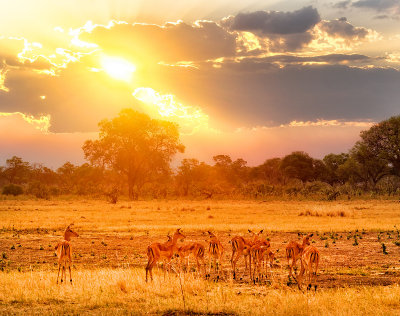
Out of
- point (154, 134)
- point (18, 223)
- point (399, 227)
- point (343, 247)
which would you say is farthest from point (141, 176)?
point (343, 247)

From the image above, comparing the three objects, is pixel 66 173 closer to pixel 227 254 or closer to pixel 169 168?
pixel 169 168

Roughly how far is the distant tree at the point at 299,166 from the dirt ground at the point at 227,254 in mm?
86875

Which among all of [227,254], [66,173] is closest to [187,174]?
[66,173]

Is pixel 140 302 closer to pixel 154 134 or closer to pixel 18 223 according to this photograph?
pixel 18 223

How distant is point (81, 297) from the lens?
14641 mm

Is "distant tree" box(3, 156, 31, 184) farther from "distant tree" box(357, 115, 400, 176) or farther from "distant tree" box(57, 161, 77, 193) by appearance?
"distant tree" box(357, 115, 400, 176)

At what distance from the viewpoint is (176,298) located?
47.2ft

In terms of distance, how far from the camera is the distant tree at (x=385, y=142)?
93.4m

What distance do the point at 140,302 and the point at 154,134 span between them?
82812mm

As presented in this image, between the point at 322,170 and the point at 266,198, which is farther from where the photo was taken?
the point at 322,170

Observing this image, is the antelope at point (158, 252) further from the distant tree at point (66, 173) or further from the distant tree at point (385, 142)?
the distant tree at point (66, 173)

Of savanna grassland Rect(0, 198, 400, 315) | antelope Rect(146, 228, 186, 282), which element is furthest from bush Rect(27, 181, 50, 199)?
antelope Rect(146, 228, 186, 282)

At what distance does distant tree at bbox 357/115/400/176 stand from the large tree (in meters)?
37.0

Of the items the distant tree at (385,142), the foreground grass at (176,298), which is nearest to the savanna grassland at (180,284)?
the foreground grass at (176,298)
